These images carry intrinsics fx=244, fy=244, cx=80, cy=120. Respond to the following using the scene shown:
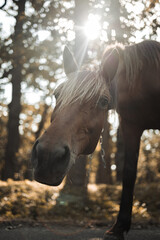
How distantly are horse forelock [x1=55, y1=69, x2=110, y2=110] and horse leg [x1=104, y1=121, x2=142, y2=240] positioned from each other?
3.68 ft

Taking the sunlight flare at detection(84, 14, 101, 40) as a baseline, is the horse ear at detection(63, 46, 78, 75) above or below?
below

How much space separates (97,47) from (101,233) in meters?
5.80

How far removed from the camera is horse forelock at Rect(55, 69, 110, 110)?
2771mm

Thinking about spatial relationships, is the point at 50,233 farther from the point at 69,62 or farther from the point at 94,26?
the point at 94,26

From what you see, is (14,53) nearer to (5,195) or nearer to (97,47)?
(97,47)

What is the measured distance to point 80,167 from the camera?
308 inches

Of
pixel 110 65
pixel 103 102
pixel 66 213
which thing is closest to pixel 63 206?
pixel 66 213

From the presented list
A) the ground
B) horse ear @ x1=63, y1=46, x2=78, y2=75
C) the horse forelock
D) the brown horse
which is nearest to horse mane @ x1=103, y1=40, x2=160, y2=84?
the brown horse

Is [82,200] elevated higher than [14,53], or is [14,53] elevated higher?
[14,53]

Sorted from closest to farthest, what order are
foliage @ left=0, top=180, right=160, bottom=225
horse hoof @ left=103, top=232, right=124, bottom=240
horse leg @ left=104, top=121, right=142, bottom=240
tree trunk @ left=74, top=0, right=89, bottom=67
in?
1. horse hoof @ left=103, top=232, right=124, bottom=240
2. horse leg @ left=104, top=121, right=142, bottom=240
3. foliage @ left=0, top=180, right=160, bottom=225
4. tree trunk @ left=74, top=0, right=89, bottom=67

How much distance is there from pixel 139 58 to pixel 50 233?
3.14 m

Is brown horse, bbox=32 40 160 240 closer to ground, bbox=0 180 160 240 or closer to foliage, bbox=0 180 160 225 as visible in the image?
ground, bbox=0 180 160 240

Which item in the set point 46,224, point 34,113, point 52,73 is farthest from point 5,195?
point 34,113

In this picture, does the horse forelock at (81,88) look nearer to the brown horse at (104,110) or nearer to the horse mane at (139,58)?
the brown horse at (104,110)
